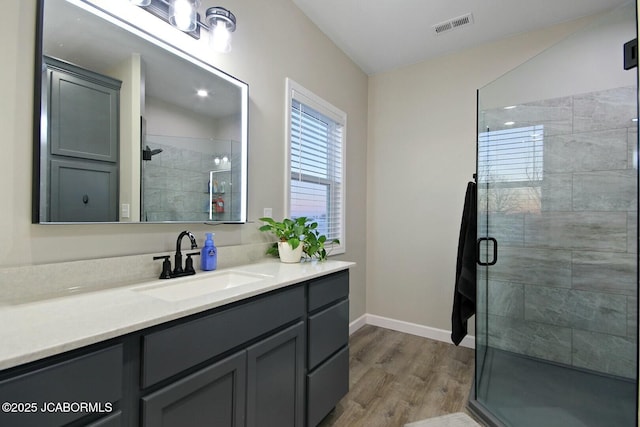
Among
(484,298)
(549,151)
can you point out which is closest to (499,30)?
(549,151)

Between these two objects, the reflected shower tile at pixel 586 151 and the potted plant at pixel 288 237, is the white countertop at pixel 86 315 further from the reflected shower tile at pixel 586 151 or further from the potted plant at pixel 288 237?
the reflected shower tile at pixel 586 151

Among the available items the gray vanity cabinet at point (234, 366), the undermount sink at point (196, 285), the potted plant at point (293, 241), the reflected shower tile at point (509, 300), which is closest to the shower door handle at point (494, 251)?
the reflected shower tile at point (509, 300)

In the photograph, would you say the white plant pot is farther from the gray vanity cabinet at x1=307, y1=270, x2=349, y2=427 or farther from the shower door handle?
the shower door handle

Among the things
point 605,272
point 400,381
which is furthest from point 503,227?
point 400,381

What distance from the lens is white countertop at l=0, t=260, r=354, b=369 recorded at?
658 millimetres

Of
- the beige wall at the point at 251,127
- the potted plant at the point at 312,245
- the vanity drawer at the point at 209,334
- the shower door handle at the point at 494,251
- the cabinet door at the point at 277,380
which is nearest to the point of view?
the vanity drawer at the point at 209,334

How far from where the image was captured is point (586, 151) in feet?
7.11

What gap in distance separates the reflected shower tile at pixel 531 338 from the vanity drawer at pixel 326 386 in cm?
122

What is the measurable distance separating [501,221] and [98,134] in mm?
2545

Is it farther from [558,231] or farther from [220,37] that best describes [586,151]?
[220,37]

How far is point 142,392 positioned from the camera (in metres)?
0.84

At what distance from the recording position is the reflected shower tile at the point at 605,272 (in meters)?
2.04

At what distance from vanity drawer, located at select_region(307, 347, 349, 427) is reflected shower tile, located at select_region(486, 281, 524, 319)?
1324 millimetres

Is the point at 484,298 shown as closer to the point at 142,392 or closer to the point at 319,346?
the point at 319,346
